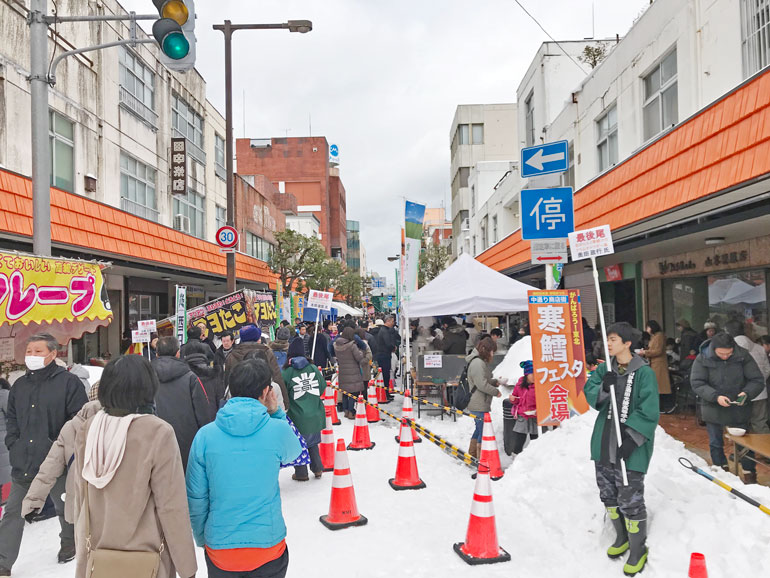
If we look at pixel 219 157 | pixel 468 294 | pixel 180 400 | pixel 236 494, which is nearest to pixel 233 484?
pixel 236 494

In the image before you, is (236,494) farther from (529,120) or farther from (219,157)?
(219,157)

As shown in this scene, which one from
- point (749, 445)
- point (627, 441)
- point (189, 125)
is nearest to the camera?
point (627, 441)

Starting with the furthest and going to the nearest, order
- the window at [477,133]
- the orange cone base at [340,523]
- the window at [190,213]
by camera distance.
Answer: the window at [477,133]
the window at [190,213]
the orange cone base at [340,523]

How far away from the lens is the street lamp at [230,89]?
629 inches

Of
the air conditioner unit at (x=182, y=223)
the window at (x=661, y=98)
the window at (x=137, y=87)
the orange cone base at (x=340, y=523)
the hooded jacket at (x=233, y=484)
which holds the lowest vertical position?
the orange cone base at (x=340, y=523)

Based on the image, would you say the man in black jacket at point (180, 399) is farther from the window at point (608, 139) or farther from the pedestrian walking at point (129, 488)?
the window at point (608, 139)

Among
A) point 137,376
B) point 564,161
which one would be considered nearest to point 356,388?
point 564,161

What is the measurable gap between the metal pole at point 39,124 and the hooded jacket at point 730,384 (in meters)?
7.98

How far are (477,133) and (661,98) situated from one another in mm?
32624

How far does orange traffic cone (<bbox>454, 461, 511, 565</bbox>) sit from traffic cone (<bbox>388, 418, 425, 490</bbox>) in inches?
82.0

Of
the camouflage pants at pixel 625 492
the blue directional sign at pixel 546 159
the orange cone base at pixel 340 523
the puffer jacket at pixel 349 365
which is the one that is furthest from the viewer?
the puffer jacket at pixel 349 365

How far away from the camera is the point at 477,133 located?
140ft

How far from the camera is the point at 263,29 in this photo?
1650 cm

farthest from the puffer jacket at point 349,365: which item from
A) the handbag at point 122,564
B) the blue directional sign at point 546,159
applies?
the handbag at point 122,564
